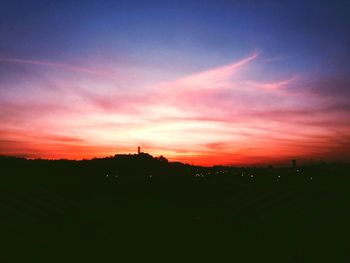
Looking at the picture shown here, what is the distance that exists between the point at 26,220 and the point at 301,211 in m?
10.3

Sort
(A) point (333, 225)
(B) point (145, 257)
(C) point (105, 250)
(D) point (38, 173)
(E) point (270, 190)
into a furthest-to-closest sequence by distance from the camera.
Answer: (D) point (38, 173)
(E) point (270, 190)
(A) point (333, 225)
(C) point (105, 250)
(B) point (145, 257)

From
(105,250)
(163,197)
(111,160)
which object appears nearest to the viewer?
(105,250)

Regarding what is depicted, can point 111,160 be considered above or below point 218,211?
above

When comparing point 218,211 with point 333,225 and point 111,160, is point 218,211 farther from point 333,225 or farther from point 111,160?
point 111,160

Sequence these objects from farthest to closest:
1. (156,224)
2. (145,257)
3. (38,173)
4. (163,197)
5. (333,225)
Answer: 1. (38,173)
2. (163,197)
3. (156,224)
4. (333,225)
5. (145,257)

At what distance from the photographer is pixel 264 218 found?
1319 cm

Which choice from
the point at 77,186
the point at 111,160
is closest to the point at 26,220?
the point at 77,186

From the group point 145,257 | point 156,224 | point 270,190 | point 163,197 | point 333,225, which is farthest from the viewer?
point 163,197

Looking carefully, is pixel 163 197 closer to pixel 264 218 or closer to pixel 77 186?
pixel 77 186

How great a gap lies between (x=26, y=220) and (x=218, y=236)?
7.30 meters

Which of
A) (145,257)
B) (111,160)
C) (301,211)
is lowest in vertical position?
(145,257)

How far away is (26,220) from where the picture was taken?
13016 mm

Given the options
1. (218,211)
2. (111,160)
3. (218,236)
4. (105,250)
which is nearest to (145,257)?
(105,250)

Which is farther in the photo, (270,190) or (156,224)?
(270,190)
